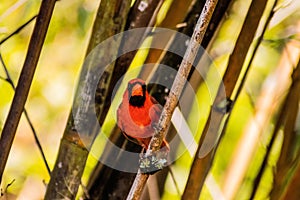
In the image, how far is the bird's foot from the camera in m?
0.88

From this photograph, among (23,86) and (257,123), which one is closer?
(23,86)

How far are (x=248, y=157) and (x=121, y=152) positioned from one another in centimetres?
46

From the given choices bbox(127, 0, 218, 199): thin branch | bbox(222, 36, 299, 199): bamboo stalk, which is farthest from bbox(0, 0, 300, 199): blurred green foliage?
bbox(127, 0, 218, 199): thin branch

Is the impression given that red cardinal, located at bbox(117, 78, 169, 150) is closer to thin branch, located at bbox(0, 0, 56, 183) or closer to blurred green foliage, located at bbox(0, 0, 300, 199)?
thin branch, located at bbox(0, 0, 56, 183)

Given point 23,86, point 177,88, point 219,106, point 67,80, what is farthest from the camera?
point 67,80

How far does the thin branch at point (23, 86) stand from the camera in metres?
1.00

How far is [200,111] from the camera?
5.08 feet

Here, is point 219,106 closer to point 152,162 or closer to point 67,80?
point 152,162

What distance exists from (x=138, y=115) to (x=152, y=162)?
0.57ft

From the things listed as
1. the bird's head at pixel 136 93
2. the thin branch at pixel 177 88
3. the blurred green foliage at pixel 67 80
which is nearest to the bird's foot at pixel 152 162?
the thin branch at pixel 177 88

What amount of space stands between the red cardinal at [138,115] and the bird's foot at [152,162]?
0.09 metres

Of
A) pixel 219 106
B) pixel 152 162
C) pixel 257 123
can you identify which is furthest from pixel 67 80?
pixel 152 162

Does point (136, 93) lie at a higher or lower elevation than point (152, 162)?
higher

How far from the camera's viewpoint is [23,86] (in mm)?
1009
